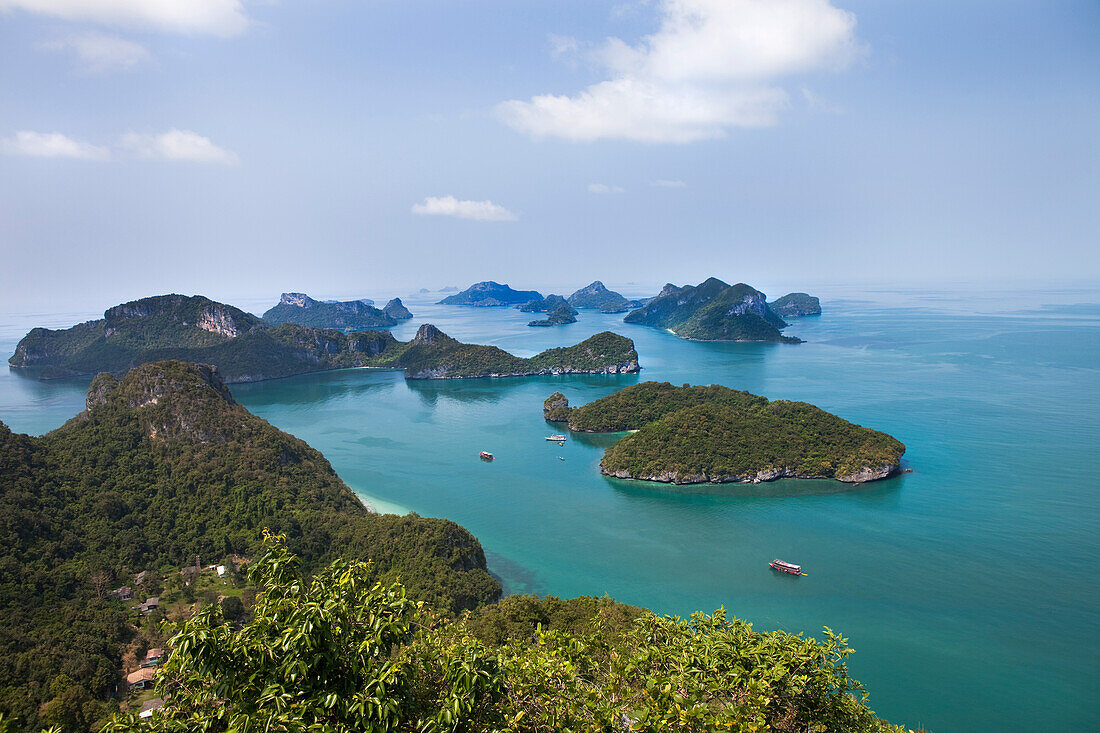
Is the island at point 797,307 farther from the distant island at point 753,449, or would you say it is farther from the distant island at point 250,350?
the distant island at point 753,449

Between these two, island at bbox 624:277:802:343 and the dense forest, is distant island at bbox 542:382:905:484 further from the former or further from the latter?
island at bbox 624:277:802:343

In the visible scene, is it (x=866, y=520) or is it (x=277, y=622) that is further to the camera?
(x=866, y=520)

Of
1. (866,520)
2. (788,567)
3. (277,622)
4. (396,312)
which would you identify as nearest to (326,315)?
(396,312)

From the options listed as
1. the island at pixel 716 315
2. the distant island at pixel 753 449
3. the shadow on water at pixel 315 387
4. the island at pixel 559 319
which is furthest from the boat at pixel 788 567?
the island at pixel 559 319

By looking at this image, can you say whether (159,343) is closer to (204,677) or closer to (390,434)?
(390,434)

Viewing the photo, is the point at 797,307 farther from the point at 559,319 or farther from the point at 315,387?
the point at 315,387
